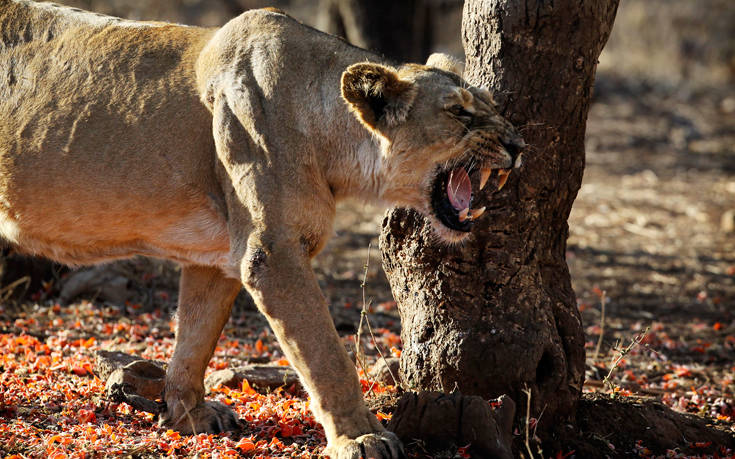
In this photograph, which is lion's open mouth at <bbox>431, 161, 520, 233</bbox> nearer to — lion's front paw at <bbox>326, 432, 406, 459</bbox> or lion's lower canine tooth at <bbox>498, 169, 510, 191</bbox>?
lion's lower canine tooth at <bbox>498, 169, 510, 191</bbox>

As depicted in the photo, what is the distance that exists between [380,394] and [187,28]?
7.32 feet

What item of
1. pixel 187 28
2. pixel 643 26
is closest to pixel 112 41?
pixel 187 28

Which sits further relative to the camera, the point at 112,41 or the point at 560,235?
the point at 560,235

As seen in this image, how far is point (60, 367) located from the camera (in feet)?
18.1

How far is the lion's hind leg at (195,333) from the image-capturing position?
15.3 ft

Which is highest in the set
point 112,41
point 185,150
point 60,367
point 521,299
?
point 112,41

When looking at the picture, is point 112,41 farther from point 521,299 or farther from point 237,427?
point 521,299

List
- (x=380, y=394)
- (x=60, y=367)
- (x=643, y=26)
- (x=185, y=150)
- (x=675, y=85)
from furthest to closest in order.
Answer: (x=643, y=26), (x=675, y=85), (x=60, y=367), (x=380, y=394), (x=185, y=150)

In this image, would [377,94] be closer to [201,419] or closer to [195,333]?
[195,333]

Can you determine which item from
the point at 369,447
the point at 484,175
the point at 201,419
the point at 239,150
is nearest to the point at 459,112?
the point at 484,175

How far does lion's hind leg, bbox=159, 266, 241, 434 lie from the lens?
467cm

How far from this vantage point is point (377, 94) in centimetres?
388

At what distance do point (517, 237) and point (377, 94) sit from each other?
3.79 ft

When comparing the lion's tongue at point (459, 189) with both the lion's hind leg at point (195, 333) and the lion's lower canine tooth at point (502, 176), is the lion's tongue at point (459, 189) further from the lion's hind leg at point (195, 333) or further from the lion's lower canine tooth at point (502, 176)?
the lion's hind leg at point (195, 333)
